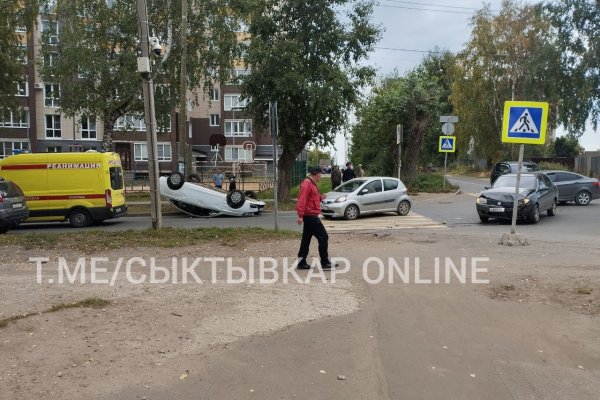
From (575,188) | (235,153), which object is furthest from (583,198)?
(235,153)

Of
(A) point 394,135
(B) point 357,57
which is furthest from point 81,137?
(B) point 357,57

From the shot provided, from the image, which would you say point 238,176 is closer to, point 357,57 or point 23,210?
point 357,57

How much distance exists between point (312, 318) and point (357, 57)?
1824 centimetres

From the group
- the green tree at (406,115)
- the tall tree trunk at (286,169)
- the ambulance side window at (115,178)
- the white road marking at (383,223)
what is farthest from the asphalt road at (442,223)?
the green tree at (406,115)

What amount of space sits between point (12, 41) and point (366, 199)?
71.3 feet

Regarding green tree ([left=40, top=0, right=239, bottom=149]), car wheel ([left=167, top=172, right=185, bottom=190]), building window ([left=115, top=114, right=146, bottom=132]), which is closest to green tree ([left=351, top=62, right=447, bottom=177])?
green tree ([left=40, top=0, right=239, bottom=149])

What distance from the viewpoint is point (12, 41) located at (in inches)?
1102

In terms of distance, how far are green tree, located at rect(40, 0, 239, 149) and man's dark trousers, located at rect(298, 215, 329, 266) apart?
1733 centimetres

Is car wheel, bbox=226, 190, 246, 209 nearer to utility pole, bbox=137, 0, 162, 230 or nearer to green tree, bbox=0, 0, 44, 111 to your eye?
utility pole, bbox=137, 0, 162, 230

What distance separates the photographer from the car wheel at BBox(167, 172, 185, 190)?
19.1m

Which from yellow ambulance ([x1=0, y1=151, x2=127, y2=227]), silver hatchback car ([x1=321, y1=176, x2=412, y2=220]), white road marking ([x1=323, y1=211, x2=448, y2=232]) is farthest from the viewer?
silver hatchback car ([x1=321, y1=176, x2=412, y2=220])

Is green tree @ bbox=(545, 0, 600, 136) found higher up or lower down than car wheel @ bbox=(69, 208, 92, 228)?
higher up

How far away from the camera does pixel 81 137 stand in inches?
2056

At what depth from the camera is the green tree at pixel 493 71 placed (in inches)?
1793
